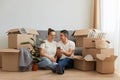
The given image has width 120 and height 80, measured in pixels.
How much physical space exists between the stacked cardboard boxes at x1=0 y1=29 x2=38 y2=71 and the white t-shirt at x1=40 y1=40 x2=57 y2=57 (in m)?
0.32

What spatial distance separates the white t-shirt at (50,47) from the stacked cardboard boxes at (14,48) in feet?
1.05

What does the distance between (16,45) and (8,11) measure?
1193mm

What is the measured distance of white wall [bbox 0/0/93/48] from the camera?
4984mm

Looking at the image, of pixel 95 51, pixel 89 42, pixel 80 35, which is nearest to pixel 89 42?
pixel 89 42

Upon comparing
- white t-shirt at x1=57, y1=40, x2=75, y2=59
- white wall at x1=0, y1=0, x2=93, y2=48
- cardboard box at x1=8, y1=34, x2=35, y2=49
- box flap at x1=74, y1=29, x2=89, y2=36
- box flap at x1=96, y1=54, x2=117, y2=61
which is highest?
white wall at x1=0, y1=0, x2=93, y2=48

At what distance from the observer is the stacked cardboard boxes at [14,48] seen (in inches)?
151

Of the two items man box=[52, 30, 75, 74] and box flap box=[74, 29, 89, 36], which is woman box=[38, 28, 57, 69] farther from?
box flap box=[74, 29, 89, 36]

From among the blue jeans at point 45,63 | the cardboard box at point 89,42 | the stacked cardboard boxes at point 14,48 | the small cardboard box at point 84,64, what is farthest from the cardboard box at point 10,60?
the cardboard box at point 89,42

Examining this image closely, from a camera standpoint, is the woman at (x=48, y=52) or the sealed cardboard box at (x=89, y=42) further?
the sealed cardboard box at (x=89, y=42)

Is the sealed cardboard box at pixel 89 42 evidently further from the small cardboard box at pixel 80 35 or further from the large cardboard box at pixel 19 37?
the large cardboard box at pixel 19 37

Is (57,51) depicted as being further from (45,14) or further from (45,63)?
(45,14)

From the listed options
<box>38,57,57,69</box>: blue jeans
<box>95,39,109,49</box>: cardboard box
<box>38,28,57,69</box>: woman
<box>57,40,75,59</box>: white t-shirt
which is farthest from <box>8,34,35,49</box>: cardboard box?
<box>95,39,109,49</box>: cardboard box

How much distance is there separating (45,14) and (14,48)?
4.29 ft

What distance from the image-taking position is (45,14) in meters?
5.08
